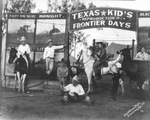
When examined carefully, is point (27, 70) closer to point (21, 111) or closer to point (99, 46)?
point (21, 111)

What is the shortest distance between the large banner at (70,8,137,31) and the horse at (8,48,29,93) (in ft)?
6.31

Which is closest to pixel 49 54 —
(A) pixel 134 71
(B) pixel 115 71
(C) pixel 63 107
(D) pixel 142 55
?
(C) pixel 63 107

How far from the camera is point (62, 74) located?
23.5 feet

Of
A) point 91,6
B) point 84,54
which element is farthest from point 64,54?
point 91,6

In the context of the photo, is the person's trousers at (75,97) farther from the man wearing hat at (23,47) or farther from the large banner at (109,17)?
the large banner at (109,17)

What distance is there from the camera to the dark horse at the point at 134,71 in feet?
23.1

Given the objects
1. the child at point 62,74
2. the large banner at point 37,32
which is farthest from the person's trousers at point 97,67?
the large banner at point 37,32

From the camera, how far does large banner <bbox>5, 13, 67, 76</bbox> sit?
7.23m

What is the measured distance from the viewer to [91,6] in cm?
713

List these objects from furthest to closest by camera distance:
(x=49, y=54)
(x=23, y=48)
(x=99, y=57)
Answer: (x=23, y=48) < (x=49, y=54) < (x=99, y=57)

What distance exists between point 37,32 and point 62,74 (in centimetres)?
138

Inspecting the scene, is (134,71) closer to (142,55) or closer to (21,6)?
(142,55)

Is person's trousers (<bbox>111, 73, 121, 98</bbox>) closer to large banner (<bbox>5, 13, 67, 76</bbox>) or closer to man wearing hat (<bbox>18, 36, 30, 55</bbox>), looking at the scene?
large banner (<bbox>5, 13, 67, 76</bbox>)

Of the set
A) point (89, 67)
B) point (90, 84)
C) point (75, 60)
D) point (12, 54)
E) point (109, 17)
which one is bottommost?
point (90, 84)
